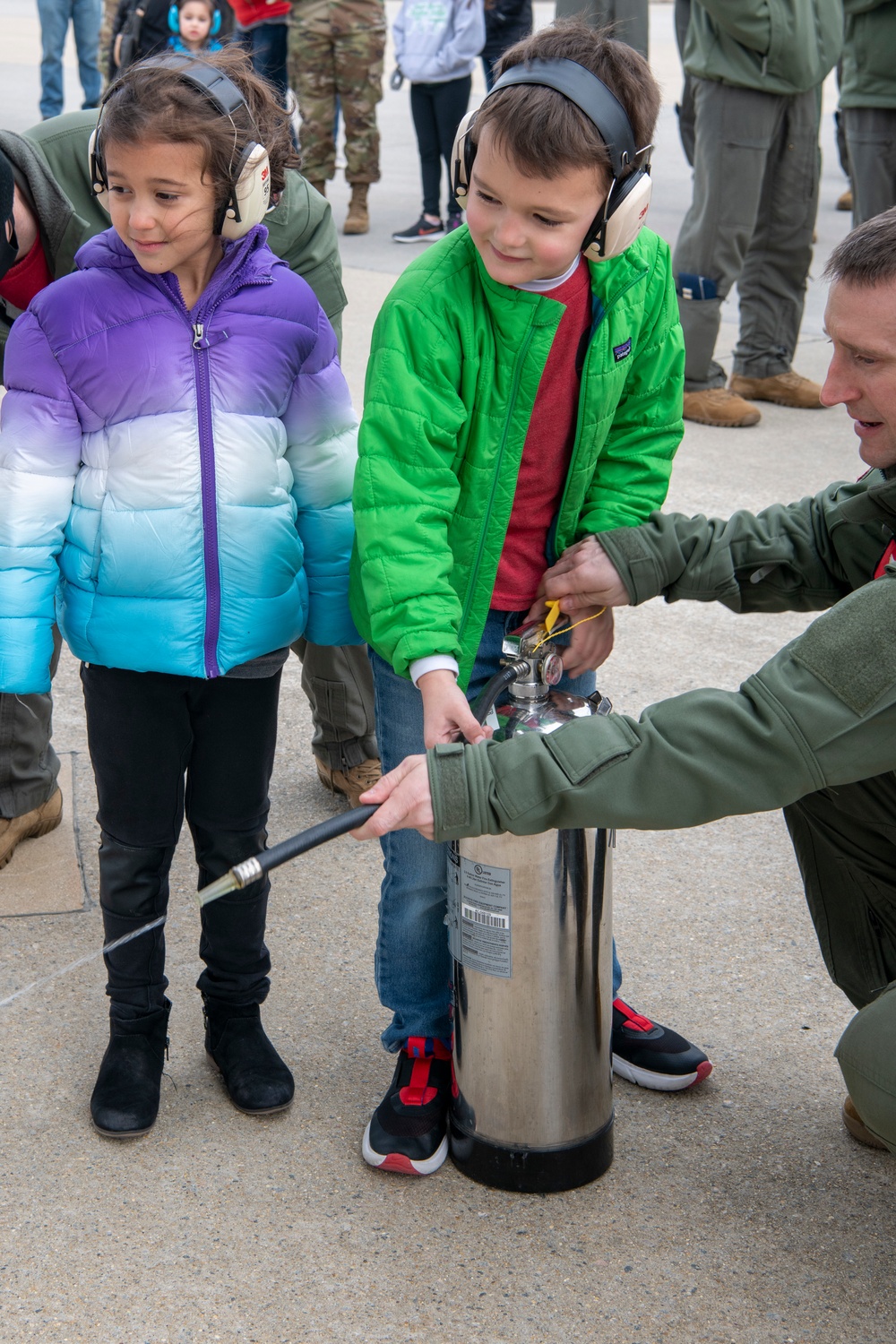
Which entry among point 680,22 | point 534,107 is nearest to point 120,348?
point 534,107

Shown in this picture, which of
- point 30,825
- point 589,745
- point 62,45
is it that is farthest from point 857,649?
point 62,45

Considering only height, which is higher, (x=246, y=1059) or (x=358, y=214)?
(x=246, y=1059)

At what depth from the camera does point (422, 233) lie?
8625 millimetres

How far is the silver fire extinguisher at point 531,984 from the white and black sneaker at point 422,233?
6.81m

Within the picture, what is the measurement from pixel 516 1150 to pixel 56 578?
1110mm

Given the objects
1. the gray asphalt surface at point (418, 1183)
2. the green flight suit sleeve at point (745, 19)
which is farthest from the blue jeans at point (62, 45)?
the gray asphalt surface at point (418, 1183)

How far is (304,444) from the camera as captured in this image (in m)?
2.26

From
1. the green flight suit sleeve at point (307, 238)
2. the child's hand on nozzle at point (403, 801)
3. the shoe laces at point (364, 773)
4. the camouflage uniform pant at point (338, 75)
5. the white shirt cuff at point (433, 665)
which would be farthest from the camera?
the camouflage uniform pant at point (338, 75)

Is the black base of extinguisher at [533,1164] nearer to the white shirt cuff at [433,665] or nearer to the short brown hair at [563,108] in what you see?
the white shirt cuff at [433,665]

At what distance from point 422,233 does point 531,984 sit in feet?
23.6

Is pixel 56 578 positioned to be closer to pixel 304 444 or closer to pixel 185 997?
pixel 304 444

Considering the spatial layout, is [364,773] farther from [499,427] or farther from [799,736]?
[799,736]

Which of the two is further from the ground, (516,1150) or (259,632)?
(259,632)

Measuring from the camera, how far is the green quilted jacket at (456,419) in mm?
2010
